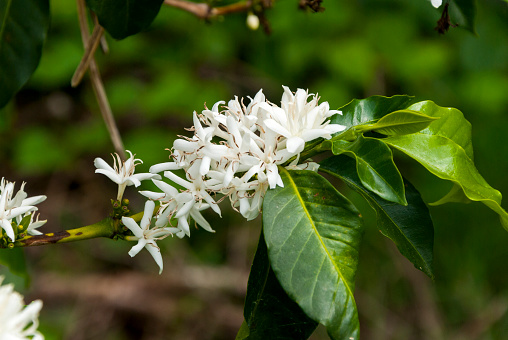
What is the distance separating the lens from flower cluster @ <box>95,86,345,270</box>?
0.74 m

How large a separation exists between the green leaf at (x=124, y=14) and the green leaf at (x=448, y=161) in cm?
48

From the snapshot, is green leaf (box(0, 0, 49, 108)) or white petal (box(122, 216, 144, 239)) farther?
green leaf (box(0, 0, 49, 108))

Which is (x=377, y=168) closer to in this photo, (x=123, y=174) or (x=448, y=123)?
(x=448, y=123)

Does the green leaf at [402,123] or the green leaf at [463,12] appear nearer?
the green leaf at [402,123]

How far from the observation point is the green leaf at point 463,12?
0.96 m

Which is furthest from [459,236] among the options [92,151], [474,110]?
[92,151]

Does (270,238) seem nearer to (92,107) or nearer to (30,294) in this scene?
(30,294)

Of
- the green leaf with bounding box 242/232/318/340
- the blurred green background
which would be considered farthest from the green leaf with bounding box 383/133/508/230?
the blurred green background

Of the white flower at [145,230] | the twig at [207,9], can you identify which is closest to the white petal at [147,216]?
the white flower at [145,230]

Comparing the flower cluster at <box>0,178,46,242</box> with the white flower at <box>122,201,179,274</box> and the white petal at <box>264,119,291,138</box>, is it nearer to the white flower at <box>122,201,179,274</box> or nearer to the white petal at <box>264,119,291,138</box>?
the white flower at <box>122,201,179,274</box>

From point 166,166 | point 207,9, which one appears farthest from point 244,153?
point 207,9

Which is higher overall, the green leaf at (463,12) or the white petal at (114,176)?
the green leaf at (463,12)

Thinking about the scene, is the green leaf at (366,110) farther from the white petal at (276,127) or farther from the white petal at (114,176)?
the white petal at (114,176)

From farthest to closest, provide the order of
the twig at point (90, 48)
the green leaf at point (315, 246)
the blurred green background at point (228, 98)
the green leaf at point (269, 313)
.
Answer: the blurred green background at point (228, 98), the twig at point (90, 48), the green leaf at point (269, 313), the green leaf at point (315, 246)
